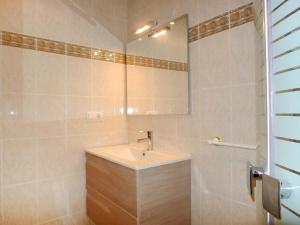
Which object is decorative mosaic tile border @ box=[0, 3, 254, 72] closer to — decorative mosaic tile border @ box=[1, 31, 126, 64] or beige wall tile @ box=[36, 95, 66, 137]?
decorative mosaic tile border @ box=[1, 31, 126, 64]

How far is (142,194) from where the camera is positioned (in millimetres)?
1336

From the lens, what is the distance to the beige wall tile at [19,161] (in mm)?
1586

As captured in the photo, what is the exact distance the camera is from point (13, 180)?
1.62 metres

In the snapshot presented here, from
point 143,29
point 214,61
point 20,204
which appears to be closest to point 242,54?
point 214,61

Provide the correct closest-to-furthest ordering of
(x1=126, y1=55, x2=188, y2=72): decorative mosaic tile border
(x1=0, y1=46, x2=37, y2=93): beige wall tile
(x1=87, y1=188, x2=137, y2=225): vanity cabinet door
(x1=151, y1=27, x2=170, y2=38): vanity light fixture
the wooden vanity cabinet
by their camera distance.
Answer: the wooden vanity cabinet < (x1=87, y1=188, x2=137, y2=225): vanity cabinet door < (x1=0, y1=46, x2=37, y2=93): beige wall tile < (x1=126, y1=55, x2=188, y2=72): decorative mosaic tile border < (x1=151, y1=27, x2=170, y2=38): vanity light fixture

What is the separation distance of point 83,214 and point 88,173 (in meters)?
0.39

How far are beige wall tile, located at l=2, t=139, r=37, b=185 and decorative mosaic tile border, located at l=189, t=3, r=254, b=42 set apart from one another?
1497mm

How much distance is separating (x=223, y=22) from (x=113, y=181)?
4.35 feet

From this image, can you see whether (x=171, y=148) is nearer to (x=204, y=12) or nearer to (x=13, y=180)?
(x=204, y=12)

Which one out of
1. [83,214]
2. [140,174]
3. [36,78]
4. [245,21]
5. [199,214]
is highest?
[245,21]

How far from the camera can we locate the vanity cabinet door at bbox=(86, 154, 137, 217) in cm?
137

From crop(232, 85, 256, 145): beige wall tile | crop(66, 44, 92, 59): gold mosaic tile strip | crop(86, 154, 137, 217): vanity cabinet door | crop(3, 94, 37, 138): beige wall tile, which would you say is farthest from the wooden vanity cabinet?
crop(66, 44, 92, 59): gold mosaic tile strip

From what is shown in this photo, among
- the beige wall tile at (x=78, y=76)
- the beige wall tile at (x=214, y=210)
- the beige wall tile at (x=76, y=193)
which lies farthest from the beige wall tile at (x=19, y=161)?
the beige wall tile at (x=214, y=210)

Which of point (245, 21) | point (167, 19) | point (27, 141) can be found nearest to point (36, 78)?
point (27, 141)
